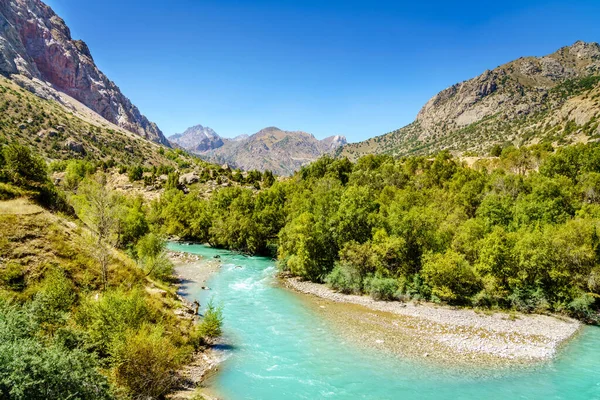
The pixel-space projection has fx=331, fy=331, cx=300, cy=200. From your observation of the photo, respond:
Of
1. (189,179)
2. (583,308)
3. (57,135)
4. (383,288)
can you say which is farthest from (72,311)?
(57,135)

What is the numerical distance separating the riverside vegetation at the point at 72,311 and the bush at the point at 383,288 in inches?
699

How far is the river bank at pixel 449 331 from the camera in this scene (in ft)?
76.6

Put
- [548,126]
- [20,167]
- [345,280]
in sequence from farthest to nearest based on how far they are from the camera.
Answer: [548,126]
[345,280]
[20,167]

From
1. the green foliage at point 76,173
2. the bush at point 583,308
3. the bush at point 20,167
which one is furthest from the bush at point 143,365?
the green foliage at point 76,173

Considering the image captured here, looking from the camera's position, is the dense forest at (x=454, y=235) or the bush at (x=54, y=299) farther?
the dense forest at (x=454, y=235)

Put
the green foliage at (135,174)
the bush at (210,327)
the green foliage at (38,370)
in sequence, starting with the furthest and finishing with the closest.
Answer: the green foliage at (135,174), the bush at (210,327), the green foliage at (38,370)

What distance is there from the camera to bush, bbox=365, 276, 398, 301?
116 feet

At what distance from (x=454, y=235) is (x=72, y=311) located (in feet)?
122

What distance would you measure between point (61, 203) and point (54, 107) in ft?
623

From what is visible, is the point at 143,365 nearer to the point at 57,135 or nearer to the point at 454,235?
the point at 454,235

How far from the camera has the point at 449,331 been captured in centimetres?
2728

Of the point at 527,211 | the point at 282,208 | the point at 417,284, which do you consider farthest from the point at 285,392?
the point at 282,208

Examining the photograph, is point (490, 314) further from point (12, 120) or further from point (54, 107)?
point (54, 107)

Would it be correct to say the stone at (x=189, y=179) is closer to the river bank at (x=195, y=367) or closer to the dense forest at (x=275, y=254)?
the dense forest at (x=275, y=254)
